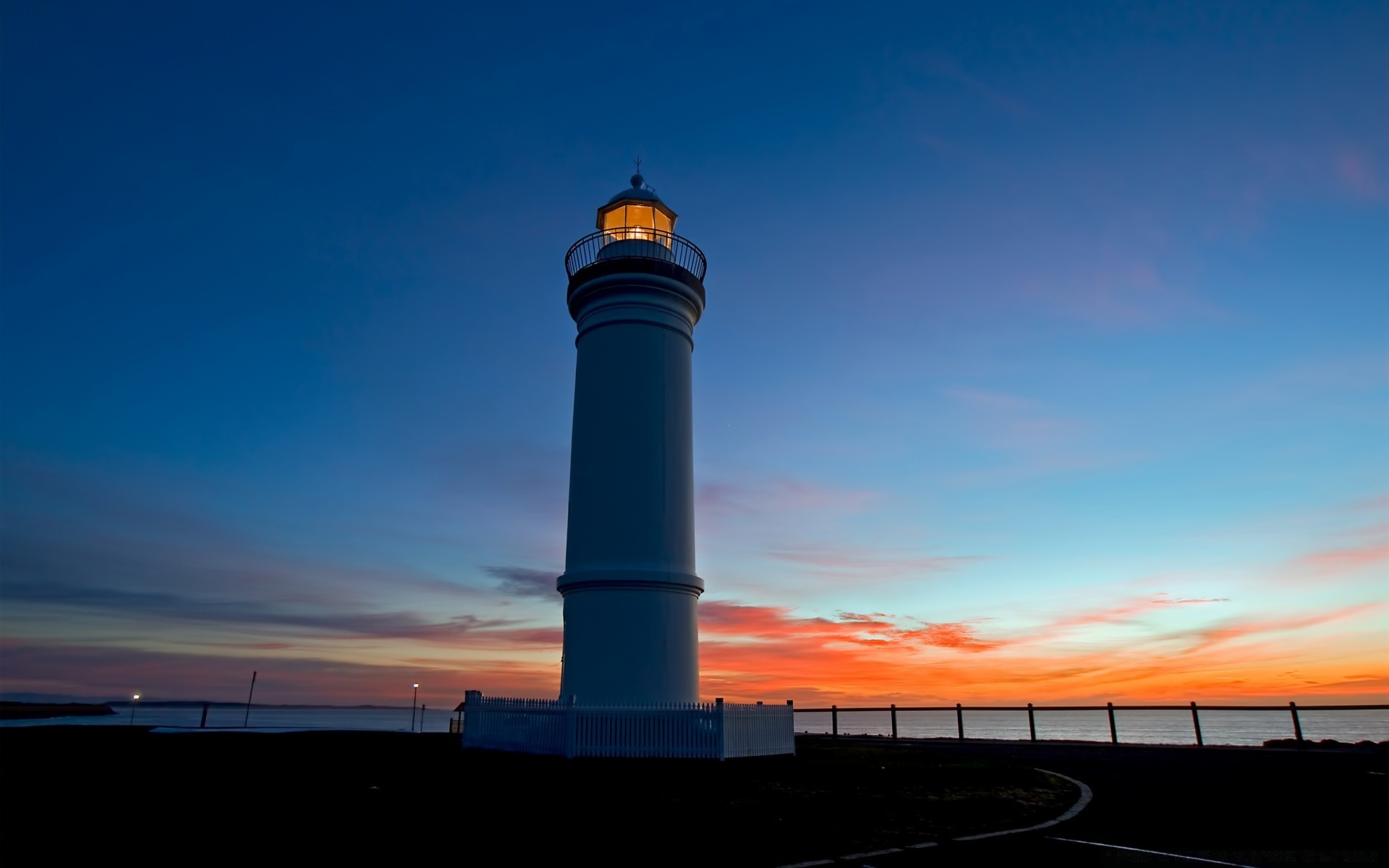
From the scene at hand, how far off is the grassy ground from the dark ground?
45 mm

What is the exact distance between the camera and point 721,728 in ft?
50.7

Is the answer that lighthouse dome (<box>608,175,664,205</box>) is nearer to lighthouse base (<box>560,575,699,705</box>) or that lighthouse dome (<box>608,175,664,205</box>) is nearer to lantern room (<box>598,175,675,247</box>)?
lantern room (<box>598,175,675,247</box>)

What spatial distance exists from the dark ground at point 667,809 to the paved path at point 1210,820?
4 centimetres

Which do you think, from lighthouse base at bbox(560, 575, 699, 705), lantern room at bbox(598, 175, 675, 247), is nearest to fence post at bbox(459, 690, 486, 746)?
lighthouse base at bbox(560, 575, 699, 705)

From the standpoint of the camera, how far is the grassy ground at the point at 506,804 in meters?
7.31

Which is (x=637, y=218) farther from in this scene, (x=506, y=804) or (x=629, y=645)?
(x=506, y=804)

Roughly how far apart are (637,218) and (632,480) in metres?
7.43

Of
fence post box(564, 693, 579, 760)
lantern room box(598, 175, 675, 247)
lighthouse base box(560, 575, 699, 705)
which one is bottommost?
fence post box(564, 693, 579, 760)

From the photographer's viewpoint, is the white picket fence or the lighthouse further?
the lighthouse

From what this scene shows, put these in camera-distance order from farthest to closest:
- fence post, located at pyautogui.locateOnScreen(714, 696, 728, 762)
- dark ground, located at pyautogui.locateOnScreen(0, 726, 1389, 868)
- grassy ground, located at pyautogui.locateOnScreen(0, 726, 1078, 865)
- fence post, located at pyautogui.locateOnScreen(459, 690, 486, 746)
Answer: fence post, located at pyautogui.locateOnScreen(459, 690, 486, 746) → fence post, located at pyautogui.locateOnScreen(714, 696, 728, 762) → grassy ground, located at pyautogui.locateOnScreen(0, 726, 1078, 865) → dark ground, located at pyautogui.locateOnScreen(0, 726, 1389, 868)

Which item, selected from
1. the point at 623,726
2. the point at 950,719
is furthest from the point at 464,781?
the point at 950,719

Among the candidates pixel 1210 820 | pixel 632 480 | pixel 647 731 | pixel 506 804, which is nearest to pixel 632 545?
pixel 632 480

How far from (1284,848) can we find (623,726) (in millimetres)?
11023

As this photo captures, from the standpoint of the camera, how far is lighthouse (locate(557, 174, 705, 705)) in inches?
677
